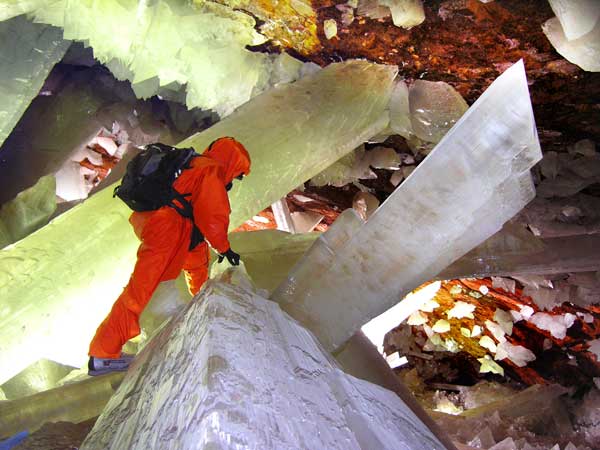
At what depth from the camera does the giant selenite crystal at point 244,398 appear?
0.94 metres

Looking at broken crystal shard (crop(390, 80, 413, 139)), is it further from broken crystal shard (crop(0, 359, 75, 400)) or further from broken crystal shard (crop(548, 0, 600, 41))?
broken crystal shard (crop(0, 359, 75, 400))

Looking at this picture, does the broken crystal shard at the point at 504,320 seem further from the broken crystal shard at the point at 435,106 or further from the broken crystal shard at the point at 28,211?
the broken crystal shard at the point at 28,211

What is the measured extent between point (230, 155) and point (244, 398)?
198 centimetres

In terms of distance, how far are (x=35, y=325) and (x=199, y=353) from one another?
1.80 m

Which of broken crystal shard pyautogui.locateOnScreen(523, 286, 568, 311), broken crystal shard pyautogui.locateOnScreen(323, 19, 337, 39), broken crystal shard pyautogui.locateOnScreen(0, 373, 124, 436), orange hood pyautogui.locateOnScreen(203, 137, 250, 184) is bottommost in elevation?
broken crystal shard pyautogui.locateOnScreen(523, 286, 568, 311)

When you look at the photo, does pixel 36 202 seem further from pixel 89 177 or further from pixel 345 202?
pixel 345 202

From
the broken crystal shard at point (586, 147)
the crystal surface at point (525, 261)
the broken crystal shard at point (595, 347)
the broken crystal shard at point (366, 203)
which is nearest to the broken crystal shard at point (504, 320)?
the broken crystal shard at point (595, 347)

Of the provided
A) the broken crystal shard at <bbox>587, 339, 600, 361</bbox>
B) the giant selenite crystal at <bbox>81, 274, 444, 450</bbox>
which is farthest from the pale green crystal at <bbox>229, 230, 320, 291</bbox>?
the broken crystal shard at <bbox>587, 339, 600, 361</bbox>

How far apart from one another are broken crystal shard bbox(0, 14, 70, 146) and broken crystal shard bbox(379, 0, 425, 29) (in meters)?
2.00

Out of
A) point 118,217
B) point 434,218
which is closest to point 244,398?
point 434,218

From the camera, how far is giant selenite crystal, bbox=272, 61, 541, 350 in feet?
5.60

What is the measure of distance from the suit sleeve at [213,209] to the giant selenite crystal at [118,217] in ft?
1.20

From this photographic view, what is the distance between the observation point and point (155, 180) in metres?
2.76

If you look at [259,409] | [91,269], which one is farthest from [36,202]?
[259,409]
